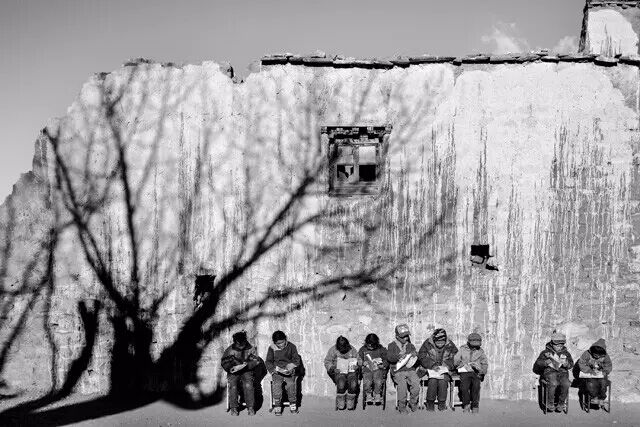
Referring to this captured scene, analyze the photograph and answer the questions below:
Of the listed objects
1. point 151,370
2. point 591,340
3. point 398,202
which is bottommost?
point 151,370

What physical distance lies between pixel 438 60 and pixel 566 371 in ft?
15.5

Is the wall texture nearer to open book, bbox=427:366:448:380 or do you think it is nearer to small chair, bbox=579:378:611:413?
small chair, bbox=579:378:611:413

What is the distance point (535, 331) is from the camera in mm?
7402

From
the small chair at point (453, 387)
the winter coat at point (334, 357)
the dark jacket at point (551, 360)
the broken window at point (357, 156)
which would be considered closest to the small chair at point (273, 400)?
the winter coat at point (334, 357)

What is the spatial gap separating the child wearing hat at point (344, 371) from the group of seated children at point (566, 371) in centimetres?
253

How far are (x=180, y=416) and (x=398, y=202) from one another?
14.0 ft

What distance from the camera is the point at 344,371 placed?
6.91m

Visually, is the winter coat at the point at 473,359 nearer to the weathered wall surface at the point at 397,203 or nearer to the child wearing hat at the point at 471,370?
the child wearing hat at the point at 471,370

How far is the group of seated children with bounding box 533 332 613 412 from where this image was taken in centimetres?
686

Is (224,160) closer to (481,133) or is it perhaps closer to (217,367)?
(217,367)

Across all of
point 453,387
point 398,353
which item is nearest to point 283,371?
point 398,353

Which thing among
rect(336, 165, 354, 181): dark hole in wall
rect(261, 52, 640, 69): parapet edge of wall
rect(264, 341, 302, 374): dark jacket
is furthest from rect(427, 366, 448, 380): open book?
rect(261, 52, 640, 69): parapet edge of wall

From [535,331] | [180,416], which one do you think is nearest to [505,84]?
[535,331]

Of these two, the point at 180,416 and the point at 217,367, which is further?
the point at 217,367
